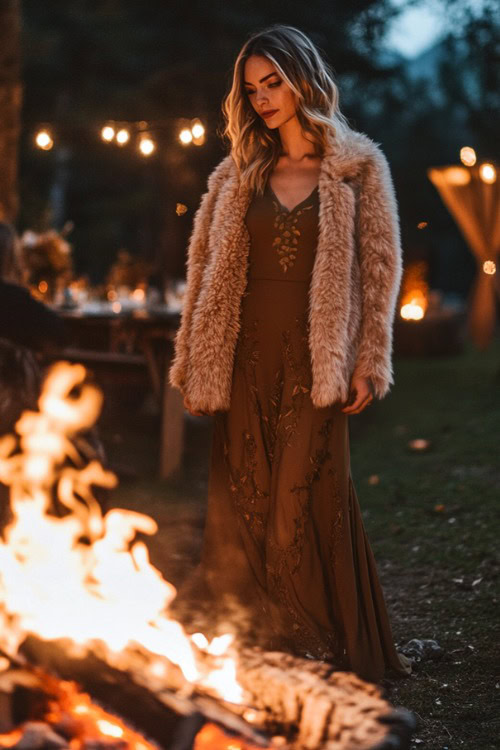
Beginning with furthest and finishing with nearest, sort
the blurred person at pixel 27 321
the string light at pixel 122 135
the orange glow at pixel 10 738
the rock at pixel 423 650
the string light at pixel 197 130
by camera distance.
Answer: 1. the string light at pixel 122 135
2. the string light at pixel 197 130
3. the blurred person at pixel 27 321
4. the rock at pixel 423 650
5. the orange glow at pixel 10 738

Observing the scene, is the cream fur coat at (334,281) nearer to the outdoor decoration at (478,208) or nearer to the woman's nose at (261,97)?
the woman's nose at (261,97)

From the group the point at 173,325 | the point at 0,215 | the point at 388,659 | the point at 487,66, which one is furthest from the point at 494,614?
the point at 487,66

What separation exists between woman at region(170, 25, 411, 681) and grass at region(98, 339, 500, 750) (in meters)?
0.34

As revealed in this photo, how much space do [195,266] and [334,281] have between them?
65 centimetres

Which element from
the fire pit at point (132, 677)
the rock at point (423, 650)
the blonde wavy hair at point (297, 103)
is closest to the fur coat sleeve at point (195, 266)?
the blonde wavy hair at point (297, 103)

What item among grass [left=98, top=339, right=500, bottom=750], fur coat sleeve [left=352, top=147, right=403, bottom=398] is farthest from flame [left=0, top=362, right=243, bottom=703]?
fur coat sleeve [left=352, top=147, right=403, bottom=398]

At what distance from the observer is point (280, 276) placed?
140 inches

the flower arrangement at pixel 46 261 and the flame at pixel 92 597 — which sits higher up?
the flower arrangement at pixel 46 261

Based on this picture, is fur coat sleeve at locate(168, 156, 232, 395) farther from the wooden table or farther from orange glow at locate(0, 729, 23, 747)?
the wooden table

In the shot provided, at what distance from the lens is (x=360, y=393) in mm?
3457

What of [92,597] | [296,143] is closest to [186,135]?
[296,143]

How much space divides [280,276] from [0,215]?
6.85m

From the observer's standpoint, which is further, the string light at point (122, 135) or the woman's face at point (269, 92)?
the string light at point (122, 135)

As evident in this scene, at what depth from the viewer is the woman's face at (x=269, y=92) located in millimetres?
3498
